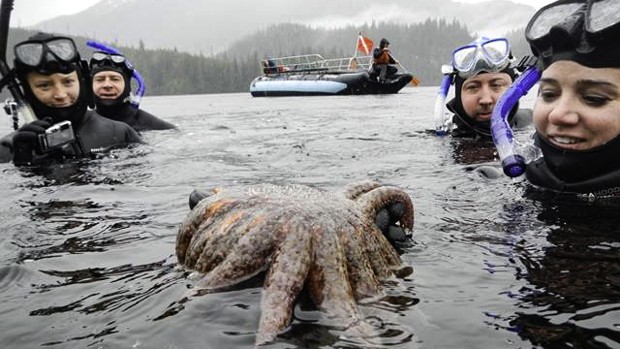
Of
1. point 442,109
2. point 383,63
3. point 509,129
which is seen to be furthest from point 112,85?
point 383,63

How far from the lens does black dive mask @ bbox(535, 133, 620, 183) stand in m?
4.11

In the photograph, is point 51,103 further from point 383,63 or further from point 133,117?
point 383,63

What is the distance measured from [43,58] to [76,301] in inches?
241

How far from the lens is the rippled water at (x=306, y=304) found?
2.11 m

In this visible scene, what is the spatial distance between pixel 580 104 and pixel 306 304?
3.08 meters

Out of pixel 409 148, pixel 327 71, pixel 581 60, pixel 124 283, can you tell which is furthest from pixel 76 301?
pixel 327 71

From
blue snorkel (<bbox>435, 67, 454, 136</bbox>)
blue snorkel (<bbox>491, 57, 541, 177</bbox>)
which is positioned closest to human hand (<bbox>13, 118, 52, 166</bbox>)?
blue snorkel (<bbox>491, 57, 541, 177</bbox>)

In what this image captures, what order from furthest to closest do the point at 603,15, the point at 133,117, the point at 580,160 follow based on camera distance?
the point at 133,117
the point at 580,160
the point at 603,15

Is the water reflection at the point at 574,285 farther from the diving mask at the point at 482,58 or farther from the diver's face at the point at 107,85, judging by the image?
the diver's face at the point at 107,85

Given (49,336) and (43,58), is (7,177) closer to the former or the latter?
(43,58)

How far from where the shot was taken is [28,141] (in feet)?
22.7

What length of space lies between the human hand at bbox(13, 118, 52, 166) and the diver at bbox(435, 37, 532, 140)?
256 inches

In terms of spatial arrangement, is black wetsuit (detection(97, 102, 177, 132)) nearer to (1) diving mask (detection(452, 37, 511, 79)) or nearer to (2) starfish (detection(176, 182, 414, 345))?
(1) diving mask (detection(452, 37, 511, 79))

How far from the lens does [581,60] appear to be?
157 inches
